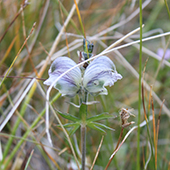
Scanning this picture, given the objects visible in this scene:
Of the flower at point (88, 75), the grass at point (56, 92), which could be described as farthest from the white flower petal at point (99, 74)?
the grass at point (56, 92)

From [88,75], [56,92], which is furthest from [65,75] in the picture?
[56,92]

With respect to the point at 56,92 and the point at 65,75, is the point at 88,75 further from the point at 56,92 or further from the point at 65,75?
the point at 56,92

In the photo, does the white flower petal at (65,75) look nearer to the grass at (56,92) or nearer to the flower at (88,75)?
the flower at (88,75)

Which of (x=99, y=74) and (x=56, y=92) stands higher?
(x=99, y=74)

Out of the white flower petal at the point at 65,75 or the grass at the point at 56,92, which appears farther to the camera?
the grass at the point at 56,92

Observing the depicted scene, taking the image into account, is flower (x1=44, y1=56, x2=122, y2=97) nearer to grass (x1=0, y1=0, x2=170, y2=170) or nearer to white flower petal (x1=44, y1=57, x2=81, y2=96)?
white flower petal (x1=44, y1=57, x2=81, y2=96)

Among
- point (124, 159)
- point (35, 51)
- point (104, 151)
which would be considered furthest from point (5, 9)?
point (124, 159)

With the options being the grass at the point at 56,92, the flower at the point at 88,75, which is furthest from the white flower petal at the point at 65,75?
the grass at the point at 56,92
